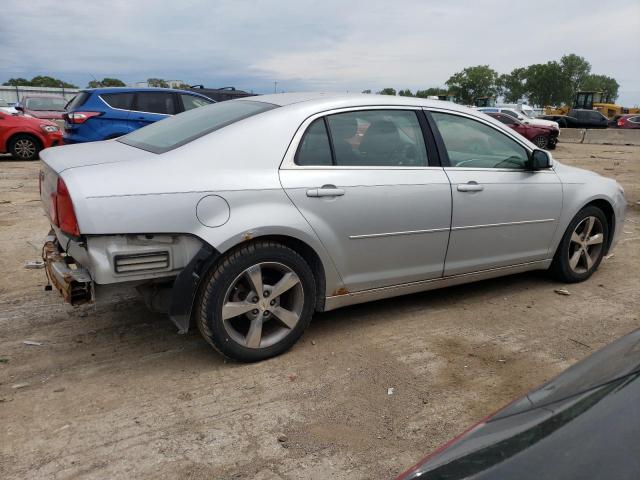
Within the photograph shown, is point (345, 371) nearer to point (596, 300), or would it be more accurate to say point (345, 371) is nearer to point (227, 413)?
point (227, 413)

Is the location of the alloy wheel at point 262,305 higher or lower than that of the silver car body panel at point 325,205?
lower

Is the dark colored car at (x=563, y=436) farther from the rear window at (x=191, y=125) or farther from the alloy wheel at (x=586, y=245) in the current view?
the alloy wheel at (x=586, y=245)

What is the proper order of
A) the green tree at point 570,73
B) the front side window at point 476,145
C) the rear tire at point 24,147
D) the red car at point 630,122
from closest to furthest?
the front side window at point 476,145 < the rear tire at point 24,147 < the red car at point 630,122 < the green tree at point 570,73

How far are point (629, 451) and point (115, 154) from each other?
3.05m

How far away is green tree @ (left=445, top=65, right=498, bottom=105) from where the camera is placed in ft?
365

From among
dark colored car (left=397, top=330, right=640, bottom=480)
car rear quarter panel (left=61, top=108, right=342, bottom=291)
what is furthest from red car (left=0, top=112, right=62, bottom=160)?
dark colored car (left=397, top=330, right=640, bottom=480)

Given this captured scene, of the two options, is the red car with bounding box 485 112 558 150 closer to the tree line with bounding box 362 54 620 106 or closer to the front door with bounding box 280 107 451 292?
the front door with bounding box 280 107 451 292

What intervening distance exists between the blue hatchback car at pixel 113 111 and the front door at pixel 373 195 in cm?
788

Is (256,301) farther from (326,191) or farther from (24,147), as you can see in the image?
(24,147)

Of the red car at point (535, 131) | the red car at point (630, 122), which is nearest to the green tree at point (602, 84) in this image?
the red car at point (630, 122)

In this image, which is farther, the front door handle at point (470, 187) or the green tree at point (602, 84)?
the green tree at point (602, 84)

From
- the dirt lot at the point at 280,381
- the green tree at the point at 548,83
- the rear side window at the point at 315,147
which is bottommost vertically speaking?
the dirt lot at the point at 280,381

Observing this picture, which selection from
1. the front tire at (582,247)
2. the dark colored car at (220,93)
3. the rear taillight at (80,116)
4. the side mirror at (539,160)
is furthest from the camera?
the dark colored car at (220,93)

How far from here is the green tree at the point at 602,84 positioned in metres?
111
